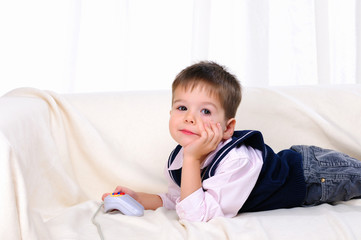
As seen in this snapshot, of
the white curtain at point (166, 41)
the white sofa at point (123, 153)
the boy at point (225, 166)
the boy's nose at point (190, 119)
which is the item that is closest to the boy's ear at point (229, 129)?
the boy at point (225, 166)

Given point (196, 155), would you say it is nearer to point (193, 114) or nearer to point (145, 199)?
point (193, 114)

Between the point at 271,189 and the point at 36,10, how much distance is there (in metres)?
1.68

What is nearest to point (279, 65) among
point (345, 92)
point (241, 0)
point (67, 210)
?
point (241, 0)

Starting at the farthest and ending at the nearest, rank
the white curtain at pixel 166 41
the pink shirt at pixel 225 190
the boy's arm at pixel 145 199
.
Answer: the white curtain at pixel 166 41
the boy's arm at pixel 145 199
the pink shirt at pixel 225 190

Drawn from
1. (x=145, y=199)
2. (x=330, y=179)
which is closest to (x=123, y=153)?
(x=145, y=199)

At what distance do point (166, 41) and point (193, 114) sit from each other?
131 cm

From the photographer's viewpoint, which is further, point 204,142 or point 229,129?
point 229,129

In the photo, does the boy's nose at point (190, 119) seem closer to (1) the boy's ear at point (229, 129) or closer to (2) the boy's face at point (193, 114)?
(2) the boy's face at point (193, 114)

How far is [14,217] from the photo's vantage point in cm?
103

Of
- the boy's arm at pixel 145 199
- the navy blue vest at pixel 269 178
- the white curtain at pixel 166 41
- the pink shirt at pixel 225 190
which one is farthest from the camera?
the white curtain at pixel 166 41

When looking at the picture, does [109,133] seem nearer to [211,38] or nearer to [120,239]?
[120,239]

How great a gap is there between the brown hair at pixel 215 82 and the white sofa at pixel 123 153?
1.10 ft

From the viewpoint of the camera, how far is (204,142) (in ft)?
4.46

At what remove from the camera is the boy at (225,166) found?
1.35 m
